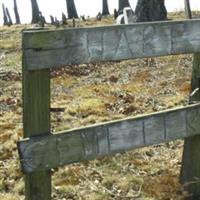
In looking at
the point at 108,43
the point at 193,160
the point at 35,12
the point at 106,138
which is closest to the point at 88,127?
the point at 106,138

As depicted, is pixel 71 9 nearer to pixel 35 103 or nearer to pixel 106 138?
pixel 106 138

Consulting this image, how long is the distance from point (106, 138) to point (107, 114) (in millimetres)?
5013

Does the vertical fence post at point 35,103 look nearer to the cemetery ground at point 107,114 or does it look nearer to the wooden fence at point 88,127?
the wooden fence at point 88,127

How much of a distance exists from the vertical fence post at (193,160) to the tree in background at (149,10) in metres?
13.1

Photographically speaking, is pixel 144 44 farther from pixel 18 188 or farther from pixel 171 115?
pixel 18 188

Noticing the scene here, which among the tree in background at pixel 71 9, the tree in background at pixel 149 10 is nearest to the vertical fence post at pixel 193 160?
the tree in background at pixel 149 10

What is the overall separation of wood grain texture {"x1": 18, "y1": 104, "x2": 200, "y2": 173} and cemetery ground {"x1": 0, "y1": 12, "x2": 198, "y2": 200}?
107 cm

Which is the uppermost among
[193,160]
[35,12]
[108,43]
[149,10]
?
[108,43]

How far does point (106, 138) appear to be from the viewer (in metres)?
4.32

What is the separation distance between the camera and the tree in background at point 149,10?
58.6ft

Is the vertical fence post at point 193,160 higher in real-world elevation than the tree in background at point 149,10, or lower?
lower

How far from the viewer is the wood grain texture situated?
408 cm

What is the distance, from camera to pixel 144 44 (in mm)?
4211

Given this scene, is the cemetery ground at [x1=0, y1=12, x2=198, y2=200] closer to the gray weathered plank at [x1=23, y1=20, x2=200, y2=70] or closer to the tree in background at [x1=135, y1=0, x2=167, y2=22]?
the gray weathered plank at [x1=23, y1=20, x2=200, y2=70]
